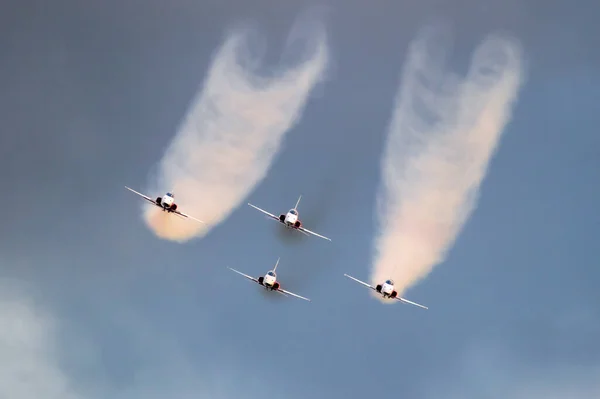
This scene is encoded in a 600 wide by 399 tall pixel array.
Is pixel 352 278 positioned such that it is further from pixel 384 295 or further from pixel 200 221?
pixel 200 221

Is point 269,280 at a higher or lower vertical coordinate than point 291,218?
lower

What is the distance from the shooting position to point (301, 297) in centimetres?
16850

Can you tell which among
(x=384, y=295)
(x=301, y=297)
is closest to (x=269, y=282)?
(x=301, y=297)

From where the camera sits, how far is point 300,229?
16588 centimetres

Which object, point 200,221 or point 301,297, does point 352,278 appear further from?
point 200,221

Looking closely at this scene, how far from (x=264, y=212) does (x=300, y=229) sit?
5.70 meters

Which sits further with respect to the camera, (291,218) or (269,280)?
(269,280)

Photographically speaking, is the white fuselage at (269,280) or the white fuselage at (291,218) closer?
the white fuselage at (291,218)

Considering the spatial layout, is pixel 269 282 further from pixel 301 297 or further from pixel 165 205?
pixel 165 205

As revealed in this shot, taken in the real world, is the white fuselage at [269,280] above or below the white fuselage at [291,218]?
below

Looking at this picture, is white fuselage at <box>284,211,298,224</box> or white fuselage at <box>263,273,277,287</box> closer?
white fuselage at <box>284,211,298,224</box>

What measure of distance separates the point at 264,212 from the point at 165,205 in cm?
1351

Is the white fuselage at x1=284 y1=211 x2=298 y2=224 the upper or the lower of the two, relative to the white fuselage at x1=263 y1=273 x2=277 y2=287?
upper

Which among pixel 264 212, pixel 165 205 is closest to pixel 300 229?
pixel 264 212
